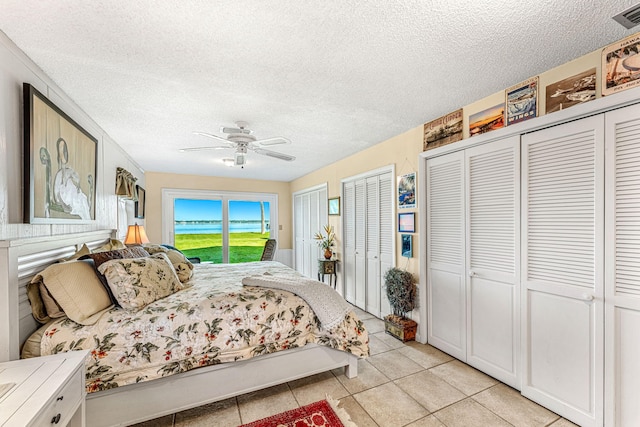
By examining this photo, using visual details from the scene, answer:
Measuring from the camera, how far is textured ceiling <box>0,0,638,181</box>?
1306mm

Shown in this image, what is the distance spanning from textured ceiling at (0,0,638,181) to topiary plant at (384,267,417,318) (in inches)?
68.7

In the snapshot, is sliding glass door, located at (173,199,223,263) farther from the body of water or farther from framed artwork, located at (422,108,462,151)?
framed artwork, located at (422,108,462,151)

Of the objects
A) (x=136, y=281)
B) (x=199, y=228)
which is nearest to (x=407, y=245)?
(x=136, y=281)

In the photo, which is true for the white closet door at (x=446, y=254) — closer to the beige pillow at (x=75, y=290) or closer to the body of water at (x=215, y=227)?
the beige pillow at (x=75, y=290)

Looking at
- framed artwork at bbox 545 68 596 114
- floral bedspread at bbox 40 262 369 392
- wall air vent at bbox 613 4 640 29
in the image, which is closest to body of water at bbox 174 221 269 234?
floral bedspread at bbox 40 262 369 392

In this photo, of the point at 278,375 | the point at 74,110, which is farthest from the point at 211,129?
the point at 278,375

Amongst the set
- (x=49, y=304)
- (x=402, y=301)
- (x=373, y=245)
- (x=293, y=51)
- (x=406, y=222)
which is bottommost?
(x=402, y=301)

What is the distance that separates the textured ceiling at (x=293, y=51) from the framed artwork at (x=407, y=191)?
2.36 ft

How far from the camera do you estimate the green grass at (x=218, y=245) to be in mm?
5730

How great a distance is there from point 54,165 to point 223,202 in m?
4.15

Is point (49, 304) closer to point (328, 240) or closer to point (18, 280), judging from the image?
point (18, 280)

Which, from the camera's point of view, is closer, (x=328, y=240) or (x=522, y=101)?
(x=522, y=101)

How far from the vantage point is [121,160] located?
11.9ft

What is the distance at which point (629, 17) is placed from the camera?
1.37 metres
